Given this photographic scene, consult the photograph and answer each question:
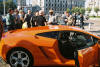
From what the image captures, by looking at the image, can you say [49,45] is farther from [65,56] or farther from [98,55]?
[98,55]

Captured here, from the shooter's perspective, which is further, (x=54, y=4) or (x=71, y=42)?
(x=54, y=4)

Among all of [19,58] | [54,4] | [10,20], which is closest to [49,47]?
[19,58]

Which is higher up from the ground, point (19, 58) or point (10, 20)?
point (10, 20)

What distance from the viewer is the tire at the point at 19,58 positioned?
14.4ft

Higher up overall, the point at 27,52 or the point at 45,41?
the point at 45,41

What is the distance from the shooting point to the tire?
4.38 metres

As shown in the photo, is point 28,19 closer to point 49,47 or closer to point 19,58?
point 19,58

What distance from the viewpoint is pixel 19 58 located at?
446 cm

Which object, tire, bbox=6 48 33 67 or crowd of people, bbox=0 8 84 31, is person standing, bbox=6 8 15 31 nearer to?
crowd of people, bbox=0 8 84 31

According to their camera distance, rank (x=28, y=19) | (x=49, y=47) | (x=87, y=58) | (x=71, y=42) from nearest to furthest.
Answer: (x=87, y=58) < (x=49, y=47) < (x=71, y=42) < (x=28, y=19)

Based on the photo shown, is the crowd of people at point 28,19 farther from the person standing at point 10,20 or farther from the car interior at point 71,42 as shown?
the car interior at point 71,42

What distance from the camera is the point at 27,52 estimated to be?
14.4 feet

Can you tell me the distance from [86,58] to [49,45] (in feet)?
4.95

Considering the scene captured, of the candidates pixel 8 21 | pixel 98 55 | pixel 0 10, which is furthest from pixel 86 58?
pixel 0 10
